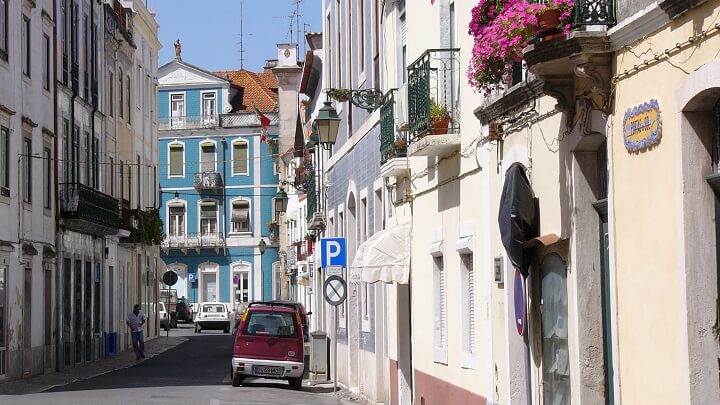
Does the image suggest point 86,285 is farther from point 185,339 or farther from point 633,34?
point 633,34

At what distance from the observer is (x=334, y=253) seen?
91.4ft

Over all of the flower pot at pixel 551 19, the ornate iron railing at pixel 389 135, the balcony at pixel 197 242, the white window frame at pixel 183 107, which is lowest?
A: the flower pot at pixel 551 19

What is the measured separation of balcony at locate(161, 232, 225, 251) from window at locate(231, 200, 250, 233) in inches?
44.7

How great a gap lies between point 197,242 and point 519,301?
73429 millimetres

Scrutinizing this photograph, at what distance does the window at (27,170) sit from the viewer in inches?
1356

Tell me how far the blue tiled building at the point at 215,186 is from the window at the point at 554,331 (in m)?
71.7

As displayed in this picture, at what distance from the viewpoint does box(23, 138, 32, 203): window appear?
34.4m

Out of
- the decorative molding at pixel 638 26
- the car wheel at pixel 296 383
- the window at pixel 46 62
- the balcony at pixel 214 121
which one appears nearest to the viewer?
the decorative molding at pixel 638 26

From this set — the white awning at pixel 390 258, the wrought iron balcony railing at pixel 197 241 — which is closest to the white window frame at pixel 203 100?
the wrought iron balcony railing at pixel 197 241

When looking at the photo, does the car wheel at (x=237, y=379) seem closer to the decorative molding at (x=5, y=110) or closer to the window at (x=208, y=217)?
the decorative molding at (x=5, y=110)

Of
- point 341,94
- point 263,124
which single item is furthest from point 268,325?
point 263,124

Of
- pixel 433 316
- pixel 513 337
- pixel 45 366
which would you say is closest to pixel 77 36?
pixel 45 366

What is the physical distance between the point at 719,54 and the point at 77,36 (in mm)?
34885

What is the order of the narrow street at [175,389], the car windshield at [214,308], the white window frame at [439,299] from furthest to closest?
the car windshield at [214,308] → the narrow street at [175,389] → the white window frame at [439,299]
